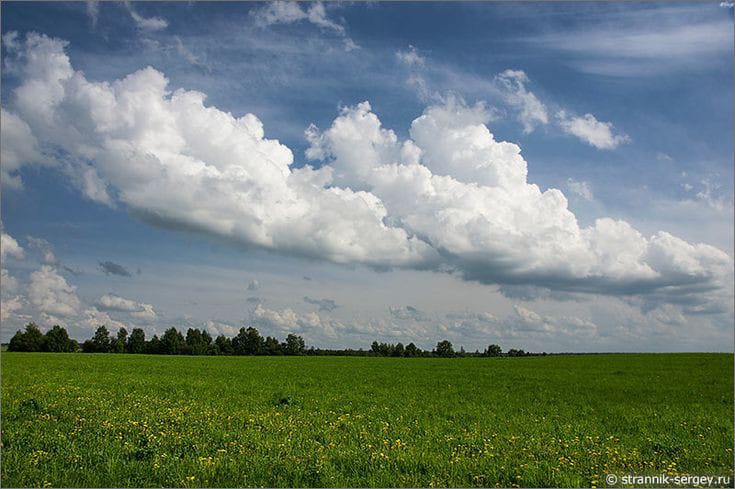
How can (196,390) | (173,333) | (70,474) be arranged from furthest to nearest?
(173,333), (196,390), (70,474)

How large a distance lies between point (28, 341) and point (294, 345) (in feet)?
220

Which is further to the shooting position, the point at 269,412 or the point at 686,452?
the point at 269,412

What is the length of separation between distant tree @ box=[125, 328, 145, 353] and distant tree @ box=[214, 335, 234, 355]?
19.5 meters

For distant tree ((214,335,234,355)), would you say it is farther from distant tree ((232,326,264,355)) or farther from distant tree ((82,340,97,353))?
distant tree ((82,340,97,353))

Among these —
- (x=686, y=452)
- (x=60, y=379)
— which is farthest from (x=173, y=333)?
(x=686, y=452)

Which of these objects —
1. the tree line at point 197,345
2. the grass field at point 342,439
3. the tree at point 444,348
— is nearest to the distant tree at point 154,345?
the tree line at point 197,345

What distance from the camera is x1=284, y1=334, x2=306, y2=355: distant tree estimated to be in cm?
14738

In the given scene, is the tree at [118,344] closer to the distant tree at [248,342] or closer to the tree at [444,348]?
the distant tree at [248,342]

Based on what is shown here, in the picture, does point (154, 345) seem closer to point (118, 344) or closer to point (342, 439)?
point (118, 344)

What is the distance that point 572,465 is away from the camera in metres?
12.0

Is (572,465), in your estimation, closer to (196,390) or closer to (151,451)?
(151,451)

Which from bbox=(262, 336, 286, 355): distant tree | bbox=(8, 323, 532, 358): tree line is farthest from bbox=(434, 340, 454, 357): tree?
bbox=(262, 336, 286, 355): distant tree

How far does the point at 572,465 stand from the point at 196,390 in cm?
2129

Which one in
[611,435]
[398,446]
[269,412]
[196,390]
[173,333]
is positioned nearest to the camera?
[398,446]
